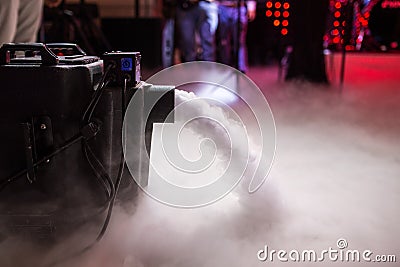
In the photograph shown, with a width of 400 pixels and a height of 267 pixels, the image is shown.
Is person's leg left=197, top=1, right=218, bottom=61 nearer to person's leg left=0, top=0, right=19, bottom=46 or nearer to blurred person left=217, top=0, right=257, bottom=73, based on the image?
blurred person left=217, top=0, right=257, bottom=73

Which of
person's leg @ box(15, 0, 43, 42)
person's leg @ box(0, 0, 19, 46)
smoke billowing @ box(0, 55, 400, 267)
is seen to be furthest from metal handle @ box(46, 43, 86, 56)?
person's leg @ box(15, 0, 43, 42)

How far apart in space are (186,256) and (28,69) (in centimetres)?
38

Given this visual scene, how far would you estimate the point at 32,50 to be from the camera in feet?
2.32

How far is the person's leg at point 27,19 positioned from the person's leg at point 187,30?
69.5 inches

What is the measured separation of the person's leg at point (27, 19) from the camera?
63.0 inches

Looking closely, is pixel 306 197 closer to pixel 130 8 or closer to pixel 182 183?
pixel 182 183

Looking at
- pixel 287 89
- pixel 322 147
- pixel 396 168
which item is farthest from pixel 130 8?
pixel 396 168

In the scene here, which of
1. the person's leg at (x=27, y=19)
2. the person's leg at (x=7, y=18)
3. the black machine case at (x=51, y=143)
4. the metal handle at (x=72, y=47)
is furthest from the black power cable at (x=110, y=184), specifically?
the person's leg at (x=27, y=19)

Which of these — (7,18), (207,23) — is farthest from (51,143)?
(207,23)

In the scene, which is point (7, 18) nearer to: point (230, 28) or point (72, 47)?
point (72, 47)

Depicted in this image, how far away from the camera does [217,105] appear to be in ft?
3.25

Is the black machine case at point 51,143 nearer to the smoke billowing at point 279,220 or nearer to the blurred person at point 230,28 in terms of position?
the smoke billowing at point 279,220

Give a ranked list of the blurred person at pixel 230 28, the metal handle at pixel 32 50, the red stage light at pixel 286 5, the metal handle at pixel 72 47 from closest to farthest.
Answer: the metal handle at pixel 32 50 → the metal handle at pixel 72 47 → the red stage light at pixel 286 5 → the blurred person at pixel 230 28

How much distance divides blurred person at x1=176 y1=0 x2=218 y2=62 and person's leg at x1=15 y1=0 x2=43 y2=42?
1.74 metres
